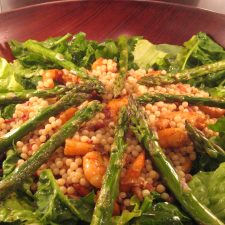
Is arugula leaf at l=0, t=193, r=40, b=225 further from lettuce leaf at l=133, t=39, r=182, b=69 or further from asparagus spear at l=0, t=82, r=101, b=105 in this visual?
lettuce leaf at l=133, t=39, r=182, b=69

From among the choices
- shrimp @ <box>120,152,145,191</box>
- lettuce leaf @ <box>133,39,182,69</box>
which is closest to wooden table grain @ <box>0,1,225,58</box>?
lettuce leaf @ <box>133,39,182,69</box>

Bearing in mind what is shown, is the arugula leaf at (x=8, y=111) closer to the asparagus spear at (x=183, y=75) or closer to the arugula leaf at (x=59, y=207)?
the arugula leaf at (x=59, y=207)

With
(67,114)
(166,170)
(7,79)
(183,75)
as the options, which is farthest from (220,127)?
(7,79)

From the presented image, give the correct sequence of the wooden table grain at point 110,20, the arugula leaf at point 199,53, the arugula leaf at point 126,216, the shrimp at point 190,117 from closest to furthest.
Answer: the arugula leaf at point 126,216 → the shrimp at point 190,117 → the arugula leaf at point 199,53 → the wooden table grain at point 110,20

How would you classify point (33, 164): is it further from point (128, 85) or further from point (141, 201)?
point (128, 85)

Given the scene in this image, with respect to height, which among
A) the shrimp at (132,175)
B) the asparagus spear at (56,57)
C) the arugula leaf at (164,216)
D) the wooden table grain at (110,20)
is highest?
the wooden table grain at (110,20)

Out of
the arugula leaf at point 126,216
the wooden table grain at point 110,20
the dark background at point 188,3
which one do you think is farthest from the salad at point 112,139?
the dark background at point 188,3
